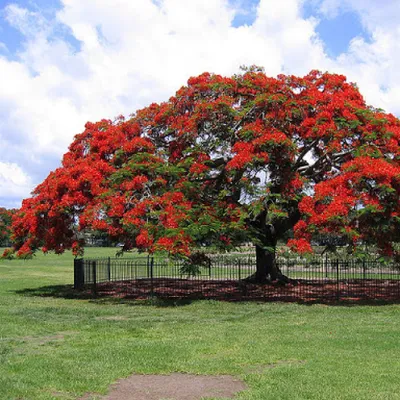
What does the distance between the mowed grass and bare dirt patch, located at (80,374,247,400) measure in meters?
0.19

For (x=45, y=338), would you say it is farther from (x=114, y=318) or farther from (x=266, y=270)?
(x=266, y=270)

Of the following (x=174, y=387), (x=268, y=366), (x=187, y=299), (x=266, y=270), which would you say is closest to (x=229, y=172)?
(x=187, y=299)

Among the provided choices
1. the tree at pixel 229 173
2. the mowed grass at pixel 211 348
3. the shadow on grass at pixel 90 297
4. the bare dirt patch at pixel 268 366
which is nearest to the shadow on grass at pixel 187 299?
the shadow on grass at pixel 90 297

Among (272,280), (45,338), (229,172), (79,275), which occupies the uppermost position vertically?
(229,172)

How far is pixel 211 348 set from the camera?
8977 millimetres

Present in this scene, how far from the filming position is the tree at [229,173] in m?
14.0

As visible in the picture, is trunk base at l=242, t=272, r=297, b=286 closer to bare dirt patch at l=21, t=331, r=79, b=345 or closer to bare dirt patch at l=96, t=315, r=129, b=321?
bare dirt patch at l=96, t=315, r=129, b=321

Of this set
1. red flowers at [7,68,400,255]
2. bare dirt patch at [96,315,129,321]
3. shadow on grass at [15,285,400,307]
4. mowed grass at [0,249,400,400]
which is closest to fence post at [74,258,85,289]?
shadow on grass at [15,285,400,307]

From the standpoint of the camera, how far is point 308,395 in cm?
616

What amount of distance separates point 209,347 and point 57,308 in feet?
23.8

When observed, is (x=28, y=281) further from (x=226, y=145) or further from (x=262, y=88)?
(x=262, y=88)

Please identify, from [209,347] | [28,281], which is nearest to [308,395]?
[209,347]

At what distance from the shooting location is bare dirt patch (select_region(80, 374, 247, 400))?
6.31m

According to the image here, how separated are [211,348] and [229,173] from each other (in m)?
8.24
